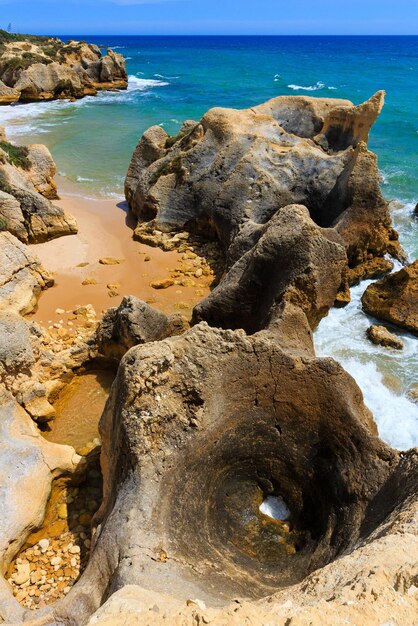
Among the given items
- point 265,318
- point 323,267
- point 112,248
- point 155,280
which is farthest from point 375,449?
point 112,248

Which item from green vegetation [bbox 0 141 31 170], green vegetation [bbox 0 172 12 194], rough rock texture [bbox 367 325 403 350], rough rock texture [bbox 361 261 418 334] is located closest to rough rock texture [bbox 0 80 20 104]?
green vegetation [bbox 0 141 31 170]

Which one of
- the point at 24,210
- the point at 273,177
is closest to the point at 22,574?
the point at 24,210

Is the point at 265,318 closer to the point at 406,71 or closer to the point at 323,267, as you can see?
the point at 323,267

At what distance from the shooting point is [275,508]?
6281 mm

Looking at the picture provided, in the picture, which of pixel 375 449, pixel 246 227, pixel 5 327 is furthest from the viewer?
pixel 246 227

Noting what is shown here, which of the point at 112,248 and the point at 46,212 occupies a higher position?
the point at 46,212

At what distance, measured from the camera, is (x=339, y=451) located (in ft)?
19.9

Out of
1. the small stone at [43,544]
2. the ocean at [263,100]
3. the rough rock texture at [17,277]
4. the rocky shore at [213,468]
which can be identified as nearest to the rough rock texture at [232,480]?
the rocky shore at [213,468]

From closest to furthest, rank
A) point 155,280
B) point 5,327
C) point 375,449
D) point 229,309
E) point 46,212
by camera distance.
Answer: point 375,449
point 5,327
point 229,309
point 155,280
point 46,212

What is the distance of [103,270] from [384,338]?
7.12 m

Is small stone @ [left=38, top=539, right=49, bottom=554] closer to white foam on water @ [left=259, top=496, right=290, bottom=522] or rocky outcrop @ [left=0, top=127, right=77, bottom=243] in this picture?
white foam on water @ [left=259, top=496, right=290, bottom=522]

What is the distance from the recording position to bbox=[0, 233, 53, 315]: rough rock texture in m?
10.2

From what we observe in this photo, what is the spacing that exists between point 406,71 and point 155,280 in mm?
68402

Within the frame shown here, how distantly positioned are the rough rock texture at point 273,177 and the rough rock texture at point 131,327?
10.5 ft
